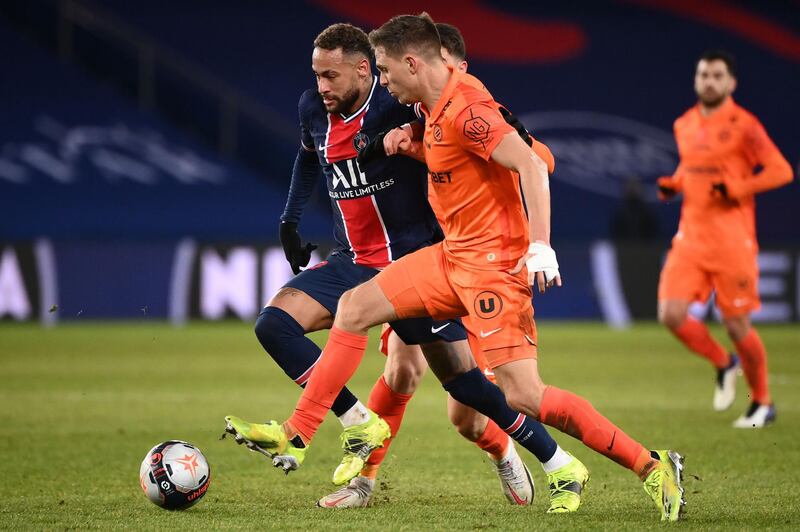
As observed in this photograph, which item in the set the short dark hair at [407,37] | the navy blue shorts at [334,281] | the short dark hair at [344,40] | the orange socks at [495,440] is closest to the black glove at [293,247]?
the navy blue shorts at [334,281]

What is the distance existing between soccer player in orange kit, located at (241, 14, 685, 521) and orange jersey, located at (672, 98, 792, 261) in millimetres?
4031

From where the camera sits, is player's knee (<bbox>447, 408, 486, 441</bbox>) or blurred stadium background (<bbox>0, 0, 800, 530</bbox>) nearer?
player's knee (<bbox>447, 408, 486, 441</bbox>)

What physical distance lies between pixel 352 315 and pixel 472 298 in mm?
502

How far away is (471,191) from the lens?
16.8 ft

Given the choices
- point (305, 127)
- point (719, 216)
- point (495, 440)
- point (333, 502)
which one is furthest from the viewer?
point (719, 216)

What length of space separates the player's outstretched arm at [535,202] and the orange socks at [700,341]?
4.31 metres

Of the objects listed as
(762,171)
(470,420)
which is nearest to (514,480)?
(470,420)

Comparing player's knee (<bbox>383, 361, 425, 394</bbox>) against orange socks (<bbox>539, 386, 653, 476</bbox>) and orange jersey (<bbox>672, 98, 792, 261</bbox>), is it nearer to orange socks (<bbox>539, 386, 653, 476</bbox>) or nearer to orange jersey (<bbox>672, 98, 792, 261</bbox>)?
orange socks (<bbox>539, 386, 653, 476</bbox>)

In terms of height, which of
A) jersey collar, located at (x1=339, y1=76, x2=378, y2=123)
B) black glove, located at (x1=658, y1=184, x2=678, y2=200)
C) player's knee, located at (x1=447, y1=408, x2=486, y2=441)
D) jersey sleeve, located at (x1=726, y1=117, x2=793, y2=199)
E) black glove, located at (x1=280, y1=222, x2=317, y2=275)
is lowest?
player's knee, located at (x1=447, y1=408, x2=486, y2=441)

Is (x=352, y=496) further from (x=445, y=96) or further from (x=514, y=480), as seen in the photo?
(x=445, y=96)

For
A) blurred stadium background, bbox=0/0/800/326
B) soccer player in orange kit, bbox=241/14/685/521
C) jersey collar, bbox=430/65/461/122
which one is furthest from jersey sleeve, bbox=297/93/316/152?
blurred stadium background, bbox=0/0/800/326

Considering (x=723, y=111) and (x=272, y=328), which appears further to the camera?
(x=723, y=111)

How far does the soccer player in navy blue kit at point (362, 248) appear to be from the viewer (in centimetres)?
540

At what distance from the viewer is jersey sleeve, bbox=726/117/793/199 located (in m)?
8.69
